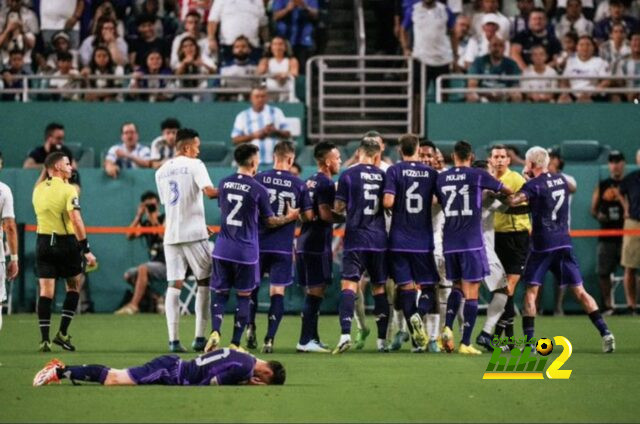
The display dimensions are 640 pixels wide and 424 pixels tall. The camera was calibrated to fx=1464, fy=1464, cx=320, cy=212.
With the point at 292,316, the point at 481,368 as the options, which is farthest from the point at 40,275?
the point at 292,316

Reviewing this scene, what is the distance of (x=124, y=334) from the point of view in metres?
18.9

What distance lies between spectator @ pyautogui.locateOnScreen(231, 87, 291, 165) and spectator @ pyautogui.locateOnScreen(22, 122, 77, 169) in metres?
2.67

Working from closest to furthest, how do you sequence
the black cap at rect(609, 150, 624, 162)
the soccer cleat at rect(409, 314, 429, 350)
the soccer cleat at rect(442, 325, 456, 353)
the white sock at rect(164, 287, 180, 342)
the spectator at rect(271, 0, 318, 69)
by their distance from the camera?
the soccer cleat at rect(442, 325, 456, 353)
the soccer cleat at rect(409, 314, 429, 350)
the white sock at rect(164, 287, 180, 342)
the black cap at rect(609, 150, 624, 162)
the spectator at rect(271, 0, 318, 69)

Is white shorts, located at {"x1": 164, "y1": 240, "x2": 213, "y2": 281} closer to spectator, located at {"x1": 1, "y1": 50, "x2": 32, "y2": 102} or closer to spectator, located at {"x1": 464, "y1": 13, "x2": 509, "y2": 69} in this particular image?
spectator, located at {"x1": 1, "y1": 50, "x2": 32, "y2": 102}

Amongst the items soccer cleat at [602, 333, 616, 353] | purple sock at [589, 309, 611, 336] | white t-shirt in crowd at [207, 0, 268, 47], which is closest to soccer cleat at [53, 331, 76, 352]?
purple sock at [589, 309, 611, 336]

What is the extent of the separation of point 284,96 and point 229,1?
1.96 meters

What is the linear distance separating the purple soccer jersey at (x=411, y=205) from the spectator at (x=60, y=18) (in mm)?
10967

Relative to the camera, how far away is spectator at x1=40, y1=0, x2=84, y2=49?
83.1 ft

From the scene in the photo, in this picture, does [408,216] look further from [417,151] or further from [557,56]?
[557,56]

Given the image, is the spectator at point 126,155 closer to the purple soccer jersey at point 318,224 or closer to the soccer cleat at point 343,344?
the purple soccer jersey at point 318,224

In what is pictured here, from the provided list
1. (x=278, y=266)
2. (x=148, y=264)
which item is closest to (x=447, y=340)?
(x=278, y=266)

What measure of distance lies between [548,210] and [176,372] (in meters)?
5.20

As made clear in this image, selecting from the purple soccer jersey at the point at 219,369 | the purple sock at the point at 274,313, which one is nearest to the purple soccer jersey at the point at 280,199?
the purple sock at the point at 274,313

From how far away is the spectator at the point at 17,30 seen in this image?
24.8 metres
